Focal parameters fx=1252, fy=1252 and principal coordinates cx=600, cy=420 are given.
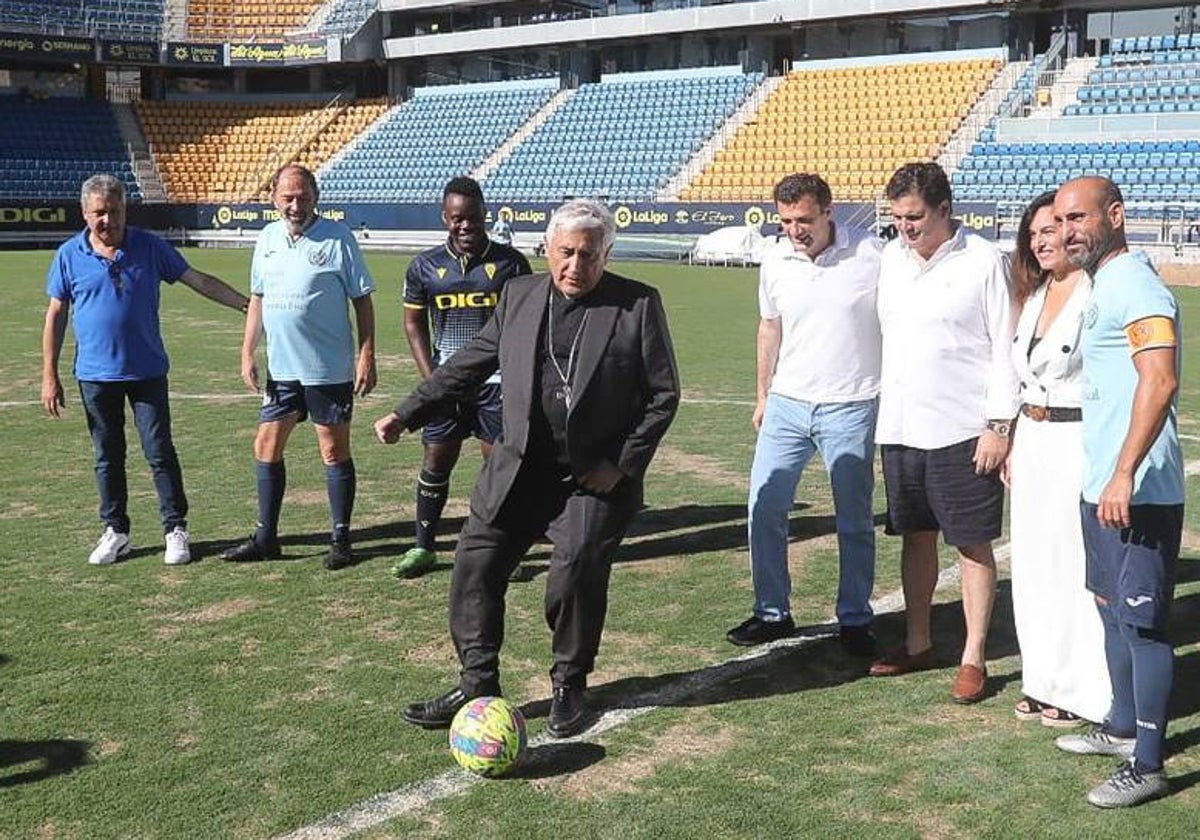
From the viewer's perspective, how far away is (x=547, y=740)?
15.4 feet

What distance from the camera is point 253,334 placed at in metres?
7.21

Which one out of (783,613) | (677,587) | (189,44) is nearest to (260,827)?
(783,613)

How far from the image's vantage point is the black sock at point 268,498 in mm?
7125

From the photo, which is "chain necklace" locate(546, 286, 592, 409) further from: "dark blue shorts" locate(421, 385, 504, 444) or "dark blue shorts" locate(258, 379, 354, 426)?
"dark blue shorts" locate(258, 379, 354, 426)

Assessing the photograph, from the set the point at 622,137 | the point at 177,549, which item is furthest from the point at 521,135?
the point at 177,549

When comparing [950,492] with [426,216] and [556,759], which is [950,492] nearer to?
[556,759]

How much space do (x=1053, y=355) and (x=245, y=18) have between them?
177ft

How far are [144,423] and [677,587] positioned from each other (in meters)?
3.14

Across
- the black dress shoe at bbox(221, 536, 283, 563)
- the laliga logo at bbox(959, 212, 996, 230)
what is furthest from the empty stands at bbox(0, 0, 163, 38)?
the black dress shoe at bbox(221, 536, 283, 563)

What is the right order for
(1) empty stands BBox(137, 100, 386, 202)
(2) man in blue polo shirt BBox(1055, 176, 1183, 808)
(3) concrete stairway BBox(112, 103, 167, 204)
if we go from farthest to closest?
(1) empty stands BBox(137, 100, 386, 202) < (3) concrete stairway BBox(112, 103, 167, 204) < (2) man in blue polo shirt BBox(1055, 176, 1183, 808)

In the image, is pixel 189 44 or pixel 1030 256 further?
pixel 189 44

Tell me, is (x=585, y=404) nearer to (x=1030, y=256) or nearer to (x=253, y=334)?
(x=1030, y=256)

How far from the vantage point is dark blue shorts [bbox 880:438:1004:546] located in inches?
199

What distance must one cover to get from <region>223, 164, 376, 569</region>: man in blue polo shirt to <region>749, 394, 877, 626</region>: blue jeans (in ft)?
8.04
